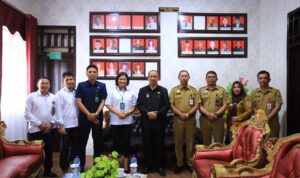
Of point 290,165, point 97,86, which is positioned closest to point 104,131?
point 97,86

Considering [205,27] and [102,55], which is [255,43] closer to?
[205,27]

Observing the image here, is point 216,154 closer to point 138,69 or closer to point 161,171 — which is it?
point 161,171

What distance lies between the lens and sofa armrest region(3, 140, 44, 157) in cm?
339

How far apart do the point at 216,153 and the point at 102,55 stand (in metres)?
2.87

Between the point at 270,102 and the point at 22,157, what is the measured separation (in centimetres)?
336

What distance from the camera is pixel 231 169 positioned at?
8.09 feet

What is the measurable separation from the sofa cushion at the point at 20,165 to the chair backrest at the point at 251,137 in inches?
86.8

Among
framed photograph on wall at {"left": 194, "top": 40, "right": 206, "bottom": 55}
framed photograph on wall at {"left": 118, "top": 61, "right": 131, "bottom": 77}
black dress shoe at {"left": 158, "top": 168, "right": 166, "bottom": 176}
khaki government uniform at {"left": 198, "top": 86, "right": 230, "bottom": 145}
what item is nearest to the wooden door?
khaki government uniform at {"left": 198, "top": 86, "right": 230, "bottom": 145}

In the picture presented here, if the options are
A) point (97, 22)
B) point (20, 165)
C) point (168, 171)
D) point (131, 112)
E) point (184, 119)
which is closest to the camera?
point (20, 165)

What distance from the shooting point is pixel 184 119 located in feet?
13.5

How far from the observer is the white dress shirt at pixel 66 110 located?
3.83 m

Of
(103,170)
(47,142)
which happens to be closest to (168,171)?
(47,142)

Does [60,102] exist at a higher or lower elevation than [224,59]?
lower

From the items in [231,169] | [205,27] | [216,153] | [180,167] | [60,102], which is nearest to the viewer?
[231,169]
